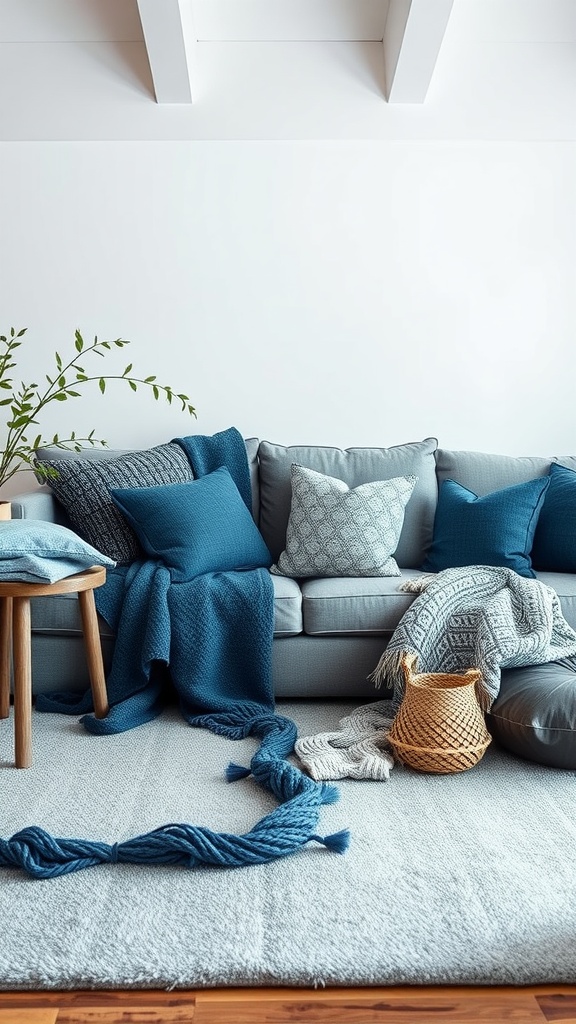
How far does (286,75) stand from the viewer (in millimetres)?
3594

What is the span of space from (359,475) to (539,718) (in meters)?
1.42

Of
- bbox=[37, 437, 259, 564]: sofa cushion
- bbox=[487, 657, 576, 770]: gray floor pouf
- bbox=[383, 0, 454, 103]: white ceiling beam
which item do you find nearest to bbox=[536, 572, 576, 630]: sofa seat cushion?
bbox=[487, 657, 576, 770]: gray floor pouf

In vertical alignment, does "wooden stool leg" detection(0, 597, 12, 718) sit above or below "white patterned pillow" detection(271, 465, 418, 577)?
below

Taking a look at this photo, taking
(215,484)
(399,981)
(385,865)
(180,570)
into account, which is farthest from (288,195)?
(399,981)

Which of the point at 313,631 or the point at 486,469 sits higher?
the point at 486,469

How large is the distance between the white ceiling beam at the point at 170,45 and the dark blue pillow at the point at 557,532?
223 cm

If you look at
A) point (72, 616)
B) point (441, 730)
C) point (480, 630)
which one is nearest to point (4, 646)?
point (72, 616)

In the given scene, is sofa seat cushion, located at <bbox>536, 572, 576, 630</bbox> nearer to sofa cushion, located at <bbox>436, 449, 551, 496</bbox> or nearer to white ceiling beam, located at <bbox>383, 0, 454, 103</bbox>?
sofa cushion, located at <bbox>436, 449, 551, 496</bbox>

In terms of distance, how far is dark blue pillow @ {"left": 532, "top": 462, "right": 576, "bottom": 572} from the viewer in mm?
3121

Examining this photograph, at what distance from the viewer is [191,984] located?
1380 mm

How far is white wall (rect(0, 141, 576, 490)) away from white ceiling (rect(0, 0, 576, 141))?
0.28ft

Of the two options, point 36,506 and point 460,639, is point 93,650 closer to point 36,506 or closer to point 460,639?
point 36,506

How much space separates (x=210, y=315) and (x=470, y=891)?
2697mm

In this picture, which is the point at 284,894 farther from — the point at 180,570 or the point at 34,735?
the point at 180,570
